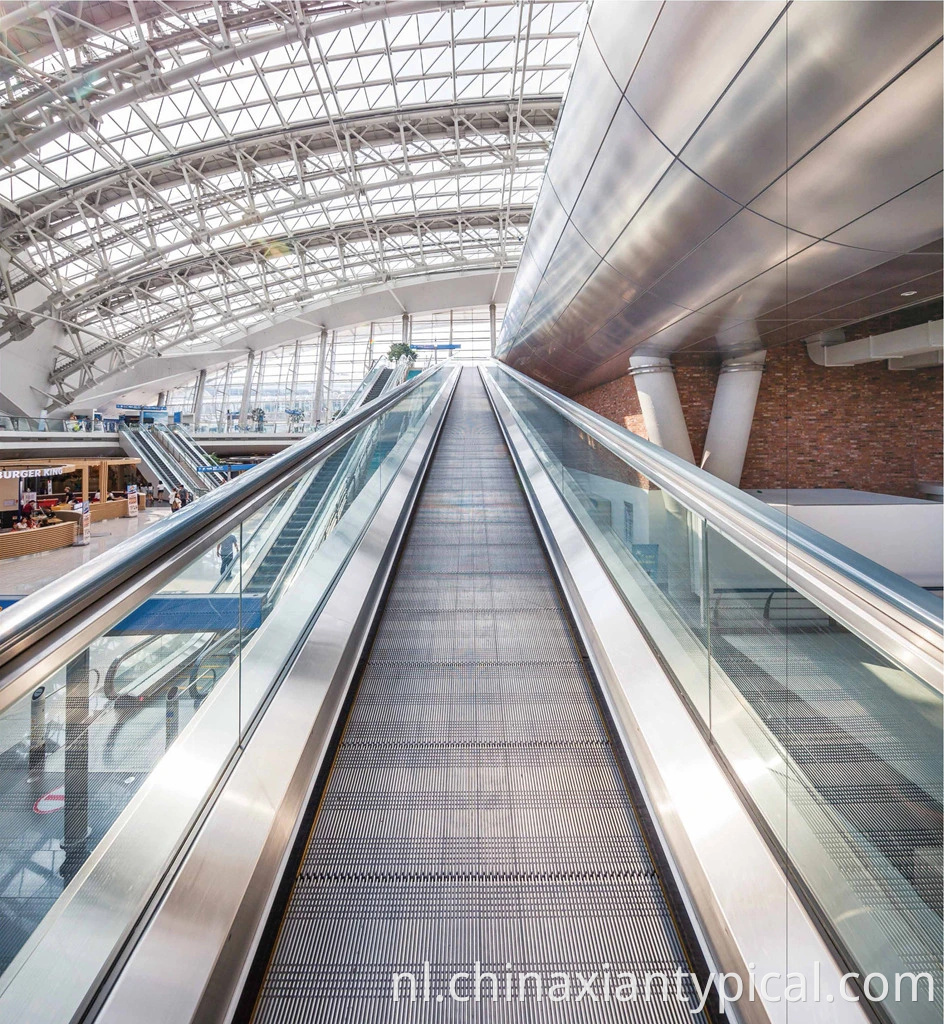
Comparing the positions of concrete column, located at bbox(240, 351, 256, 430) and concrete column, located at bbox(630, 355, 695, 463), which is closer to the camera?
concrete column, located at bbox(630, 355, 695, 463)

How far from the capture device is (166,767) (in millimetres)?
1382

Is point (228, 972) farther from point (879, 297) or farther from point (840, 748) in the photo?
point (879, 297)

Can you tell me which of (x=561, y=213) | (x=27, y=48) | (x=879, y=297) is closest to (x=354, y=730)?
(x=879, y=297)

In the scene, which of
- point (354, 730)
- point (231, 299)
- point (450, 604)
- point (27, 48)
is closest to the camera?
point (354, 730)

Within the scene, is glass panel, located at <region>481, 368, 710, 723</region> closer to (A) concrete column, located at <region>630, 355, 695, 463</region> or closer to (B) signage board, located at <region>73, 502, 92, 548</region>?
(A) concrete column, located at <region>630, 355, 695, 463</region>

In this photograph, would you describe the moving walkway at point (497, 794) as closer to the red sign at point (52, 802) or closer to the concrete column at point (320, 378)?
the red sign at point (52, 802)

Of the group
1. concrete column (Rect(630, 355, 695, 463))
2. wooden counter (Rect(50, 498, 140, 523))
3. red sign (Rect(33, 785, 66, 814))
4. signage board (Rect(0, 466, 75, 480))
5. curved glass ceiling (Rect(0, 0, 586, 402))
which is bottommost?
red sign (Rect(33, 785, 66, 814))

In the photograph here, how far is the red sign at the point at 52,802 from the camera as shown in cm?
101

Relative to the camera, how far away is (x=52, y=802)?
1050 millimetres

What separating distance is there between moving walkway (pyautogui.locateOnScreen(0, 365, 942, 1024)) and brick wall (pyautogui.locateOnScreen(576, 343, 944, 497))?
985 cm

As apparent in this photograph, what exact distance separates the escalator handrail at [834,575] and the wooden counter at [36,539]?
1821 cm

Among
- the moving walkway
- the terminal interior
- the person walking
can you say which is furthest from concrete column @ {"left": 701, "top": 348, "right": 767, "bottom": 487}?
the person walking

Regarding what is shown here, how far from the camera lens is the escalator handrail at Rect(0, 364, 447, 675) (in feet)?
2.83

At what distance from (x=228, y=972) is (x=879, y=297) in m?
7.69
